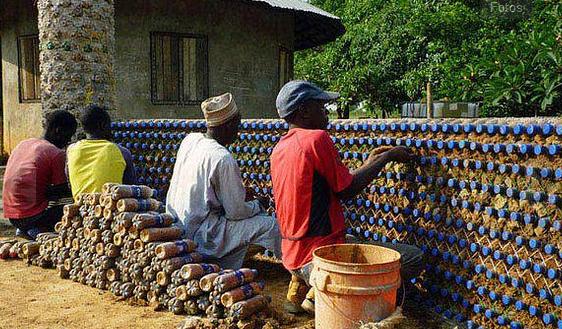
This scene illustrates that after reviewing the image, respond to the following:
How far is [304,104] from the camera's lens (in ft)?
12.8

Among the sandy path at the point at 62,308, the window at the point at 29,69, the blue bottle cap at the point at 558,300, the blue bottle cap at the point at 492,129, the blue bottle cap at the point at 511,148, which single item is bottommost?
the sandy path at the point at 62,308

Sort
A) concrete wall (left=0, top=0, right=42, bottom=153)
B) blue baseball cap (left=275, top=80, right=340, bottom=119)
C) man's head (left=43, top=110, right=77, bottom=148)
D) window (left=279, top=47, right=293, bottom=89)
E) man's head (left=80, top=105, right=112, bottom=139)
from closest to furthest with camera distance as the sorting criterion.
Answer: blue baseball cap (left=275, top=80, right=340, bottom=119) < man's head (left=80, top=105, right=112, bottom=139) < man's head (left=43, top=110, right=77, bottom=148) < concrete wall (left=0, top=0, right=42, bottom=153) < window (left=279, top=47, right=293, bottom=89)

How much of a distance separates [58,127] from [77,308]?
2.30 meters

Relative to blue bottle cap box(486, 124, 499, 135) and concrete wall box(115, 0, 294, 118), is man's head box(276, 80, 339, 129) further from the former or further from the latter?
concrete wall box(115, 0, 294, 118)

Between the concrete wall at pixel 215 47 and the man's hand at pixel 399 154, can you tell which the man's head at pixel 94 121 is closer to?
the man's hand at pixel 399 154

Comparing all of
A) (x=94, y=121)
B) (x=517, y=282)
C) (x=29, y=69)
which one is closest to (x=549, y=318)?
(x=517, y=282)

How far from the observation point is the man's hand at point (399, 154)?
3938 millimetres

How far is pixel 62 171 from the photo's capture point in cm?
587

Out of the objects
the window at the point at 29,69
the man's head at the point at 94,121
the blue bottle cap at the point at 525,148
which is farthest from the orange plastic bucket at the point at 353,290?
the window at the point at 29,69

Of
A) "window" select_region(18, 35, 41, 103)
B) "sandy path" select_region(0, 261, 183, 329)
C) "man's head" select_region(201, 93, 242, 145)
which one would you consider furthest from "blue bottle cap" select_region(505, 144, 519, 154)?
"window" select_region(18, 35, 41, 103)

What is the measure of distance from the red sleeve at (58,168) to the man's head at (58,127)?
22cm

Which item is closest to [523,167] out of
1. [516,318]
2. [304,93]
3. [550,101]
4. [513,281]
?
[513,281]

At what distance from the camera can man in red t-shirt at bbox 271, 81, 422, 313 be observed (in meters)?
3.68

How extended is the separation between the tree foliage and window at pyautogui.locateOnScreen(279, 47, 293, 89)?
2510mm
